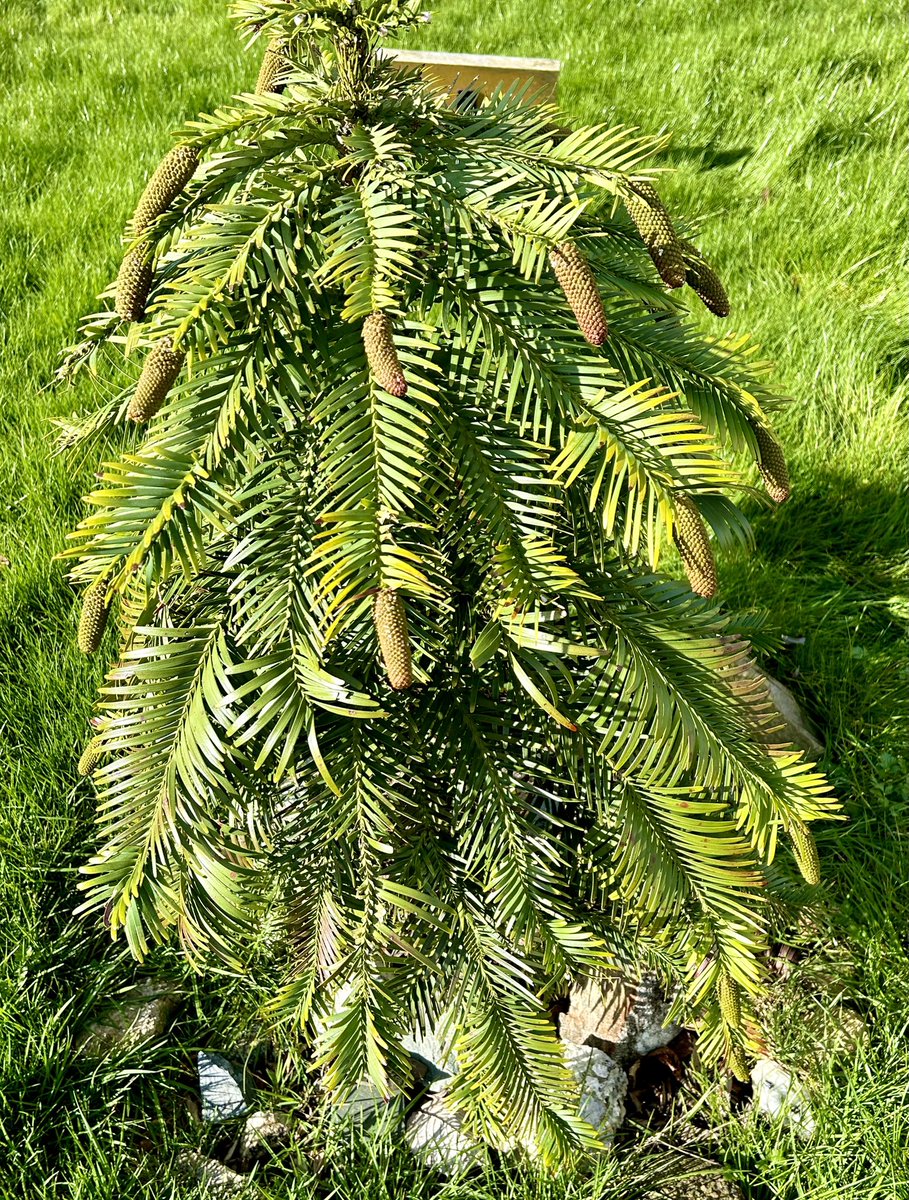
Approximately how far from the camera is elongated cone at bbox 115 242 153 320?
3.90ft

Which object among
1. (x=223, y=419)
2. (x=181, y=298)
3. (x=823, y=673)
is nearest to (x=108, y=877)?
(x=223, y=419)

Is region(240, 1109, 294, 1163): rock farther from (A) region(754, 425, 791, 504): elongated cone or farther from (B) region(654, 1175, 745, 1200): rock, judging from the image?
(A) region(754, 425, 791, 504): elongated cone


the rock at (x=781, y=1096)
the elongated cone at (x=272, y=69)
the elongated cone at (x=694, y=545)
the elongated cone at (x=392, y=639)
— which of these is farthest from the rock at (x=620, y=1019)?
the elongated cone at (x=272, y=69)

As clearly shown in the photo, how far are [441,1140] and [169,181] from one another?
1740 mm

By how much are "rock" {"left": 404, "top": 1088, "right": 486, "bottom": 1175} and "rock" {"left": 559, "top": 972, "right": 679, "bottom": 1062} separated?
0.92ft

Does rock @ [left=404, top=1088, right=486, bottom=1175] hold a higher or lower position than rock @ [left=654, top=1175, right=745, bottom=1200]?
higher

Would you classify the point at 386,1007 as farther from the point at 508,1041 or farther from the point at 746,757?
the point at 746,757

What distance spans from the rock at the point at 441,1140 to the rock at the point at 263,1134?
25 cm

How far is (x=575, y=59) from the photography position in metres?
4.88

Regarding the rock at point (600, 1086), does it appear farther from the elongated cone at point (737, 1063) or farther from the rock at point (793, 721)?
the rock at point (793, 721)

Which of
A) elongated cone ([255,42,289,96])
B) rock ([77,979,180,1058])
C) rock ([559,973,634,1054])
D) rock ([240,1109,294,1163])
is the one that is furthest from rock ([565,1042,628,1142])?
elongated cone ([255,42,289,96])

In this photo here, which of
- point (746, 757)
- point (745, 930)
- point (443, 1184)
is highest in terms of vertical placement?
point (746, 757)

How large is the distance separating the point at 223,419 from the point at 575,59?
4549mm

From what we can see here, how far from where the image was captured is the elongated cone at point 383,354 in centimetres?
102
